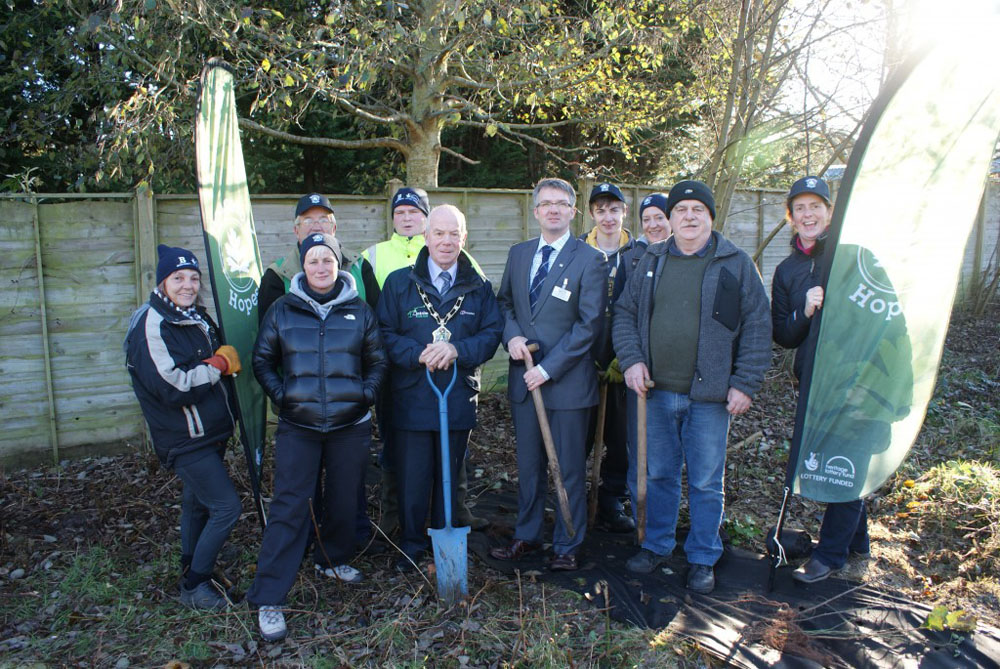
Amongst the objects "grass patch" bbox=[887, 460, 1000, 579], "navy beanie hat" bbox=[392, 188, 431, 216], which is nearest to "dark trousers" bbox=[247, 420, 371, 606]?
"navy beanie hat" bbox=[392, 188, 431, 216]

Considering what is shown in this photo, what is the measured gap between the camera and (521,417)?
12.3 ft

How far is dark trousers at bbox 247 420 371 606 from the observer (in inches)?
128

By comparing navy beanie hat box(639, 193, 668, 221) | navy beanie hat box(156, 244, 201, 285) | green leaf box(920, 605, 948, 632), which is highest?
navy beanie hat box(639, 193, 668, 221)

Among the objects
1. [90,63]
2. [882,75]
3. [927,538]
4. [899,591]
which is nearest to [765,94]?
[882,75]

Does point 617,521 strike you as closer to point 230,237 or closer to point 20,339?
point 230,237

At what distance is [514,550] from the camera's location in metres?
3.81

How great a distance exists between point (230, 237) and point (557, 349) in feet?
5.90

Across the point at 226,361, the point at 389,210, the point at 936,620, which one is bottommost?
the point at 936,620

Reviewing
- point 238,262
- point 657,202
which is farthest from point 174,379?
point 657,202

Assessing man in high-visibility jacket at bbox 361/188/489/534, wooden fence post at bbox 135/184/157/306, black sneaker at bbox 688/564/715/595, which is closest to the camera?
black sneaker at bbox 688/564/715/595

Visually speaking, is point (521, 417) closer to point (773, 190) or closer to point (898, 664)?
point (898, 664)

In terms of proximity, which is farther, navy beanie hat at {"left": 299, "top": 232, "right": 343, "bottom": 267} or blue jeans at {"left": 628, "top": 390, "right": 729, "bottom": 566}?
blue jeans at {"left": 628, "top": 390, "right": 729, "bottom": 566}

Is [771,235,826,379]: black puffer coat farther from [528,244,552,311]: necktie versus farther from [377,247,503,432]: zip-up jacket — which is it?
[377,247,503,432]: zip-up jacket

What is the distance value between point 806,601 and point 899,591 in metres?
0.49
